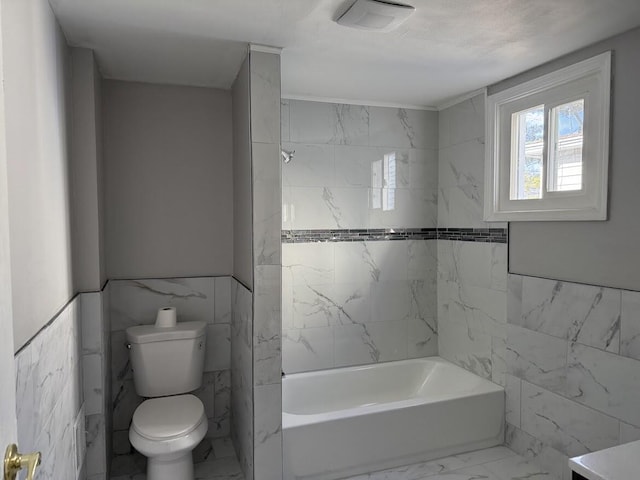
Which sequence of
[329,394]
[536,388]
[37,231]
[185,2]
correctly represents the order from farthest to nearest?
[329,394]
[536,388]
[185,2]
[37,231]

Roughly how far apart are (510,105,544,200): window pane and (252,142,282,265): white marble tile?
5.15 ft

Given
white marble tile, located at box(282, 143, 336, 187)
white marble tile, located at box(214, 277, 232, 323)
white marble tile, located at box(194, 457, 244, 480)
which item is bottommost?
white marble tile, located at box(194, 457, 244, 480)

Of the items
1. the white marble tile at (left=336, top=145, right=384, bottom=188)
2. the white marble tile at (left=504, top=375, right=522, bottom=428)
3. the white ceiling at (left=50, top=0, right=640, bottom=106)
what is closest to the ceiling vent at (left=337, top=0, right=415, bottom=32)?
the white ceiling at (left=50, top=0, right=640, bottom=106)

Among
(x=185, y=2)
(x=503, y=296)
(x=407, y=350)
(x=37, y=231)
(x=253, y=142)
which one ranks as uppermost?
(x=185, y=2)

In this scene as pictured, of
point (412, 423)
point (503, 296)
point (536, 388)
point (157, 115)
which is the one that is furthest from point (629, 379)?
point (157, 115)

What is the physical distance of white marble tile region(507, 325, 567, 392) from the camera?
2625 mm

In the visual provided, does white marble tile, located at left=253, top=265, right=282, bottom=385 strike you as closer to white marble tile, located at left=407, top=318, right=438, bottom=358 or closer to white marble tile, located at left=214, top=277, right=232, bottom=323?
white marble tile, located at left=214, top=277, right=232, bottom=323

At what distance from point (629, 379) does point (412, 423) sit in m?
1.19

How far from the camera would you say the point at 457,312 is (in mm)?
3549

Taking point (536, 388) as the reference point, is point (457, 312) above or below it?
above

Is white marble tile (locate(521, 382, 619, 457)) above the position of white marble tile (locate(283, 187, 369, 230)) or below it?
below

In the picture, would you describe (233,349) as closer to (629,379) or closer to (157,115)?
(157,115)

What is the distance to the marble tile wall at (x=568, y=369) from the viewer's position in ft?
7.45

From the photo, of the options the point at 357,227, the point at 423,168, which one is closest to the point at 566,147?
the point at 423,168
